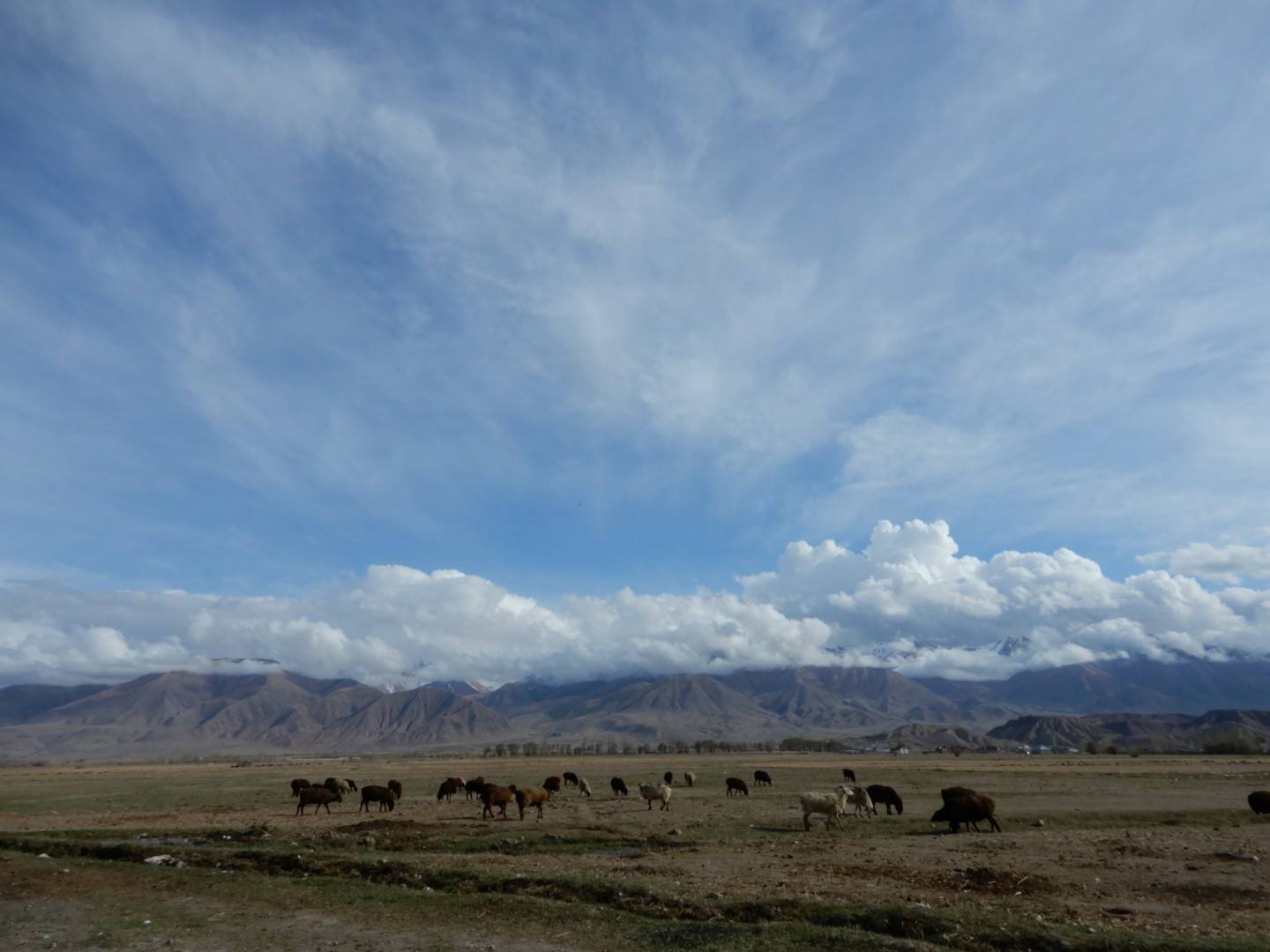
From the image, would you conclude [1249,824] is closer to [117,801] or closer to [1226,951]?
[1226,951]

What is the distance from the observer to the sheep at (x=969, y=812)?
28.8 meters

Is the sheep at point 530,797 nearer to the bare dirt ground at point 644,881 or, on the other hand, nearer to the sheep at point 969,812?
the bare dirt ground at point 644,881

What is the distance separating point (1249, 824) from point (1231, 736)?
153 metres

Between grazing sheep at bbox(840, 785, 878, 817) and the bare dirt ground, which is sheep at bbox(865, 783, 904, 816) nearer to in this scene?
grazing sheep at bbox(840, 785, 878, 817)

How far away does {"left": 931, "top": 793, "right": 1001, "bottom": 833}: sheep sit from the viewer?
94.6 ft

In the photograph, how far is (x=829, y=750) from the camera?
19625 centimetres

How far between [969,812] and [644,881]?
50.6ft

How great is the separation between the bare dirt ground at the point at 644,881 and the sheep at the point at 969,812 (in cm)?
101

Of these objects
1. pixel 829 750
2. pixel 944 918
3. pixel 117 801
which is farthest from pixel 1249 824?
pixel 829 750

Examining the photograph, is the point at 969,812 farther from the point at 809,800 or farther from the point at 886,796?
the point at 886,796

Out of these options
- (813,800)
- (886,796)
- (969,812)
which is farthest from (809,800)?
(886,796)

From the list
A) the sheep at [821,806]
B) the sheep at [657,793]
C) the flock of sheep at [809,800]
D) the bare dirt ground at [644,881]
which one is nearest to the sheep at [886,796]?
the flock of sheep at [809,800]

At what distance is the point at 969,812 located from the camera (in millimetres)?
28891

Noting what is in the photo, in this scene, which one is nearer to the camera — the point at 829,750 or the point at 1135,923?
the point at 1135,923
